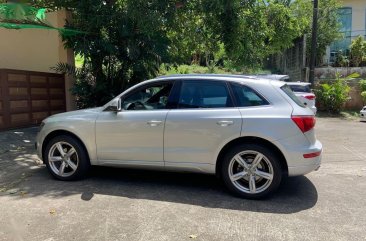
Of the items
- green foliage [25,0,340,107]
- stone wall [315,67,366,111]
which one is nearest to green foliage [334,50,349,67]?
stone wall [315,67,366,111]

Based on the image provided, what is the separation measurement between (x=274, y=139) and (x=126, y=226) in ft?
7.20

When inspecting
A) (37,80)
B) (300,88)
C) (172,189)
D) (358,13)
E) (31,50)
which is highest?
(358,13)

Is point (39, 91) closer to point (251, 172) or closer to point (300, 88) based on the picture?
point (251, 172)

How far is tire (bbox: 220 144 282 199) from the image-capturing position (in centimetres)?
510

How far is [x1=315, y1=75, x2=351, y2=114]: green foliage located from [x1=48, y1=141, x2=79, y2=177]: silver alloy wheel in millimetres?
13423

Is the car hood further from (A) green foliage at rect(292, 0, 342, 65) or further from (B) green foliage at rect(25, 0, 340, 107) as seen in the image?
(A) green foliage at rect(292, 0, 342, 65)

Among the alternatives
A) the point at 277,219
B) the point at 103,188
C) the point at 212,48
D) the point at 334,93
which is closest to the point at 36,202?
the point at 103,188

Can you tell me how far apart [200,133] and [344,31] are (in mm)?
21213

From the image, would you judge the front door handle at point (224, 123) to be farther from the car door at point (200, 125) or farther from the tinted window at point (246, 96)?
the tinted window at point (246, 96)

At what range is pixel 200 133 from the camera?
5.32 meters

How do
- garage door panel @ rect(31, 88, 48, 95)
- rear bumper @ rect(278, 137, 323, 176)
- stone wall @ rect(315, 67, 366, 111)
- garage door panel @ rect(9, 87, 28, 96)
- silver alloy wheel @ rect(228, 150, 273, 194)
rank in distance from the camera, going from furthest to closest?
1. stone wall @ rect(315, 67, 366, 111)
2. garage door panel @ rect(31, 88, 48, 95)
3. garage door panel @ rect(9, 87, 28, 96)
4. silver alloy wheel @ rect(228, 150, 273, 194)
5. rear bumper @ rect(278, 137, 323, 176)

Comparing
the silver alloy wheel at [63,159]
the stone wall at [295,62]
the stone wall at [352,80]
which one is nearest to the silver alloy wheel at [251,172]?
the silver alloy wheel at [63,159]

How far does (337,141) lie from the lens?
1014cm

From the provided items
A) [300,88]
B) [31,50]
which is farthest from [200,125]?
[31,50]
